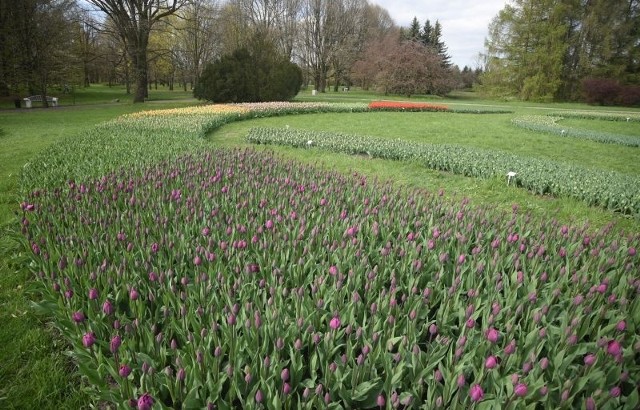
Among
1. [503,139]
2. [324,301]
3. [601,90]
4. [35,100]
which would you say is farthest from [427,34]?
[324,301]

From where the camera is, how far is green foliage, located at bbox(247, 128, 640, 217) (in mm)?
5680

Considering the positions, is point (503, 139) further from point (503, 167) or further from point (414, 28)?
point (414, 28)

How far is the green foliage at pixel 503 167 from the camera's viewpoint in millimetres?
5680

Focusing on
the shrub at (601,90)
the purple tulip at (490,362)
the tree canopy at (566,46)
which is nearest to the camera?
the purple tulip at (490,362)

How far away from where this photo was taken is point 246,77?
23.4 metres

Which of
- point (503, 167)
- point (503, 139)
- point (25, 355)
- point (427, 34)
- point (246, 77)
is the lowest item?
point (25, 355)

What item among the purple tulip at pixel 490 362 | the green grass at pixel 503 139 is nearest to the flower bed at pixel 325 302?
the purple tulip at pixel 490 362

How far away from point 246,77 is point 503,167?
1925 centimetres

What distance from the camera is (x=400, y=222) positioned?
347 centimetres

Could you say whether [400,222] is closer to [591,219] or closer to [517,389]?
[517,389]

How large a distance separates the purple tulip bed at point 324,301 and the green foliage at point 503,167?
2.70 meters

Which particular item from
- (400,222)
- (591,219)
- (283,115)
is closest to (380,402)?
(400,222)

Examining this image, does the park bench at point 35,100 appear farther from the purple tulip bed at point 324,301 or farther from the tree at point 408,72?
the tree at point 408,72

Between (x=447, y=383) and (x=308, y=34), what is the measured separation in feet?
170
